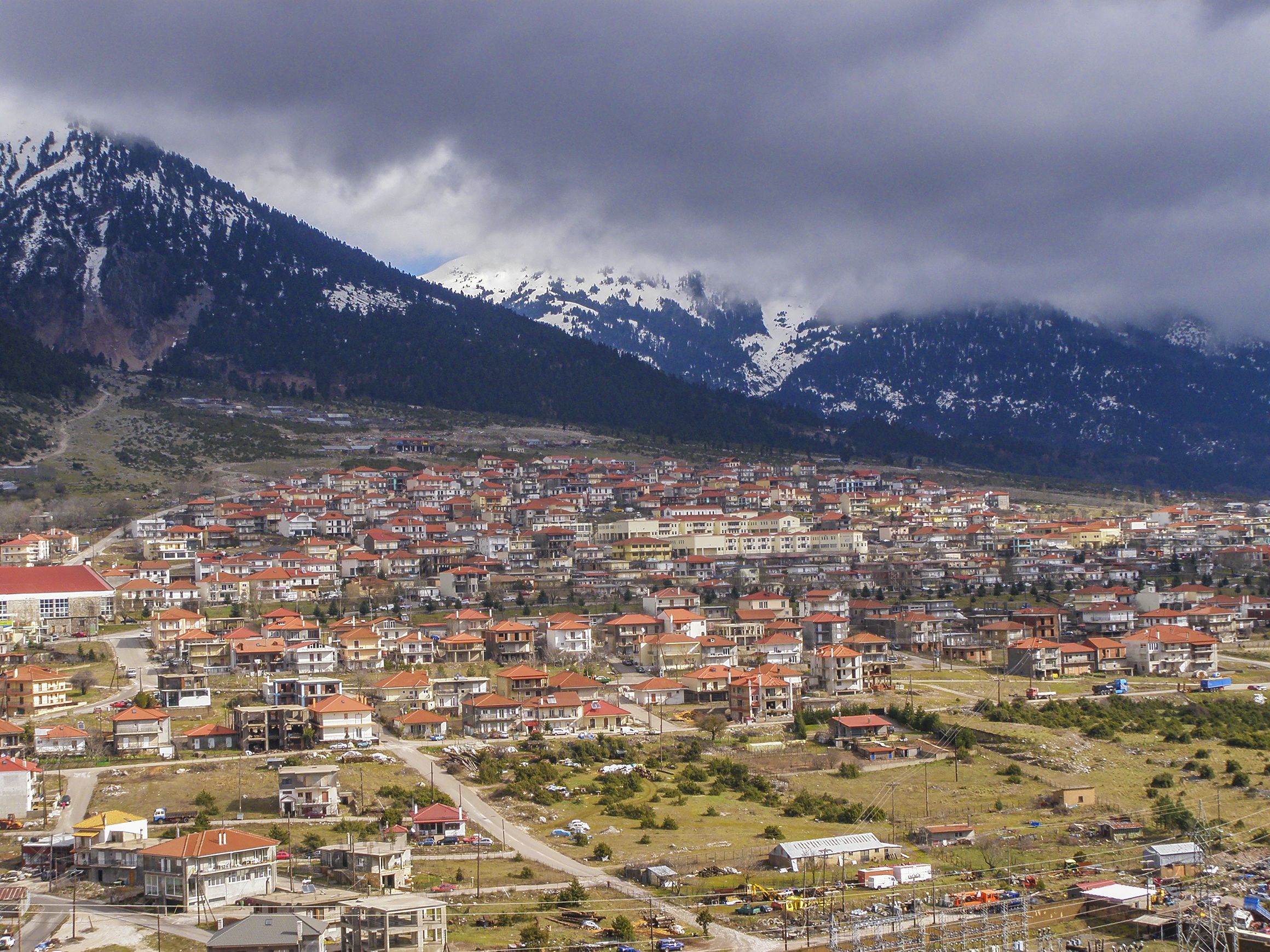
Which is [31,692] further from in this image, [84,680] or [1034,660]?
[1034,660]

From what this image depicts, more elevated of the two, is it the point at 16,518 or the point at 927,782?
the point at 16,518

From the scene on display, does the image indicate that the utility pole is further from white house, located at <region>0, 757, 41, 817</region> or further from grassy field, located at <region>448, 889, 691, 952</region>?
white house, located at <region>0, 757, 41, 817</region>

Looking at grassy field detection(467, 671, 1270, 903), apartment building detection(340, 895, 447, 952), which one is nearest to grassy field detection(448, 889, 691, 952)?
apartment building detection(340, 895, 447, 952)

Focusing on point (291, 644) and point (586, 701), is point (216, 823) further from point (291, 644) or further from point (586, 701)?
point (291, 644)

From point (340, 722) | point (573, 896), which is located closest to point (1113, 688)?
point (340, 722)

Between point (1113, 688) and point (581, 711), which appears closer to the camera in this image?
point (581, 711)

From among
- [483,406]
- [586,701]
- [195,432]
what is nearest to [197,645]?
[586,701]
